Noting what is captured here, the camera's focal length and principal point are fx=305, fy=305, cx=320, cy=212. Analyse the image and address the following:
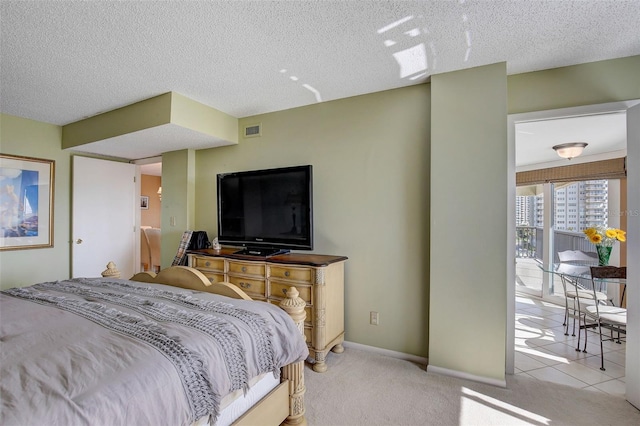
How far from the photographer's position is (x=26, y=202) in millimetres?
3451

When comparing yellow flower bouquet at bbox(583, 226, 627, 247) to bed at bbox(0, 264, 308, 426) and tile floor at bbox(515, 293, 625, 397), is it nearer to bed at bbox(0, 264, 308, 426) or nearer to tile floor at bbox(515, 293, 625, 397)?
tile floor at bbox(515, 293, 625, 397)

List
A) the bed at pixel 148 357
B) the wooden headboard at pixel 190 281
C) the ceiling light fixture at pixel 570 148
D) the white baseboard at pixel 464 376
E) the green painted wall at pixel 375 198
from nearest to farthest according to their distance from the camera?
the bed at pixel 148 357 < the wooden headboard at pixel 190 281 < the white baseboard at pixel 464 376 < the green painted wall at pixel 375 198 < the ceiling light fixture at pixel 570 148

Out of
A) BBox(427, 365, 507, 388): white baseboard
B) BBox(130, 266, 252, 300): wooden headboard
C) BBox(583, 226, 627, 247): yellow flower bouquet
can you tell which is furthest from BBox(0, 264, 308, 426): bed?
BBox(583, 226, 627, 247): yellow flower bouquet

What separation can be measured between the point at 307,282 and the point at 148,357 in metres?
1.55

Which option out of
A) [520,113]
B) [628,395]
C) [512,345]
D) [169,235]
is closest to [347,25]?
[520,113]

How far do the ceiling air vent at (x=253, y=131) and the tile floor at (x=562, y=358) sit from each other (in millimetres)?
3274

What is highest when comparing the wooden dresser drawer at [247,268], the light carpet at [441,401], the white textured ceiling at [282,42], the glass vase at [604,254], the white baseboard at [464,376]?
the white textured ceiling at [282,42]

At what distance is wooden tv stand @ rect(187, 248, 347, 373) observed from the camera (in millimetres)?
2457

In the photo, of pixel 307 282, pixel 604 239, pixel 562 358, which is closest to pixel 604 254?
pixel 604 239

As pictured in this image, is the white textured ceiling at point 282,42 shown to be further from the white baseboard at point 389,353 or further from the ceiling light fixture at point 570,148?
the white baseboard at point 389,353

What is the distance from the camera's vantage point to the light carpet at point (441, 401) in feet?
6.06

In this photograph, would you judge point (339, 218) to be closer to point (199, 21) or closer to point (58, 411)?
point (199, 21)

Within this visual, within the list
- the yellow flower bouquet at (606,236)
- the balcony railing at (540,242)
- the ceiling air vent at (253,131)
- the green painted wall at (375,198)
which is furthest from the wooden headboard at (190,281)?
the balcony railing at (540,242)

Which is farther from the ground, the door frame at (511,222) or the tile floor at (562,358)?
the door frame at (511,222)
